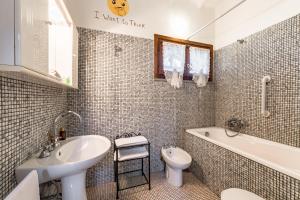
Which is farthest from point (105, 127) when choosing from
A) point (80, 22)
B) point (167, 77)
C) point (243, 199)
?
point (243, 199)

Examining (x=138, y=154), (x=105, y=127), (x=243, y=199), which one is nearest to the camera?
(x=243, y=199)

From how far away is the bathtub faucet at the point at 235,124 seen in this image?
7.79 ft

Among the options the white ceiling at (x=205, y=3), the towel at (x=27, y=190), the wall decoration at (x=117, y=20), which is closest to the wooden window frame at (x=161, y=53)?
the wall decoration at (x=117, y=20)

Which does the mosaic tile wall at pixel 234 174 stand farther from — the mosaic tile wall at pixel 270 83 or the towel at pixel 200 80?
the towel at pixel 200 80

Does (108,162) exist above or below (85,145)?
below

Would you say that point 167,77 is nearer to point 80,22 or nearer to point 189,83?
point 189,83

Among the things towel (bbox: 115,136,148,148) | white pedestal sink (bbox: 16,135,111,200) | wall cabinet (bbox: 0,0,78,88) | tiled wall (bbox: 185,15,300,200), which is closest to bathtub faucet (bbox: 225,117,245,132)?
tiled wall (bbox: 185,15,300,200)

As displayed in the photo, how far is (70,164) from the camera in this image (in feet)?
3.37

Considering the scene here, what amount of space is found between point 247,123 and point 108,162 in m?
2.16

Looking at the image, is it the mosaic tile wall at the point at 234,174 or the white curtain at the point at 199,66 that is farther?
the white curtain at the point at 199,66

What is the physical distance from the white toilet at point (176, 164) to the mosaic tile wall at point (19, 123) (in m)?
1.49

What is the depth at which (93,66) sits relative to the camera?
2.10 m

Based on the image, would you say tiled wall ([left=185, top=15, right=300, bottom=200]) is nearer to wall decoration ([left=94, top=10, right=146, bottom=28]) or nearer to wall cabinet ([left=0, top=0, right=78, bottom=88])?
wall decoration ([left=94, top=10, right=146, bottom=28])

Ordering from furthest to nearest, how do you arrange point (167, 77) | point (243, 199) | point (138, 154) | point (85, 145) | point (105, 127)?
point (167, 77) < point (105, 127) < point (138, 154) < point (85, 145) < point (243, 199)
